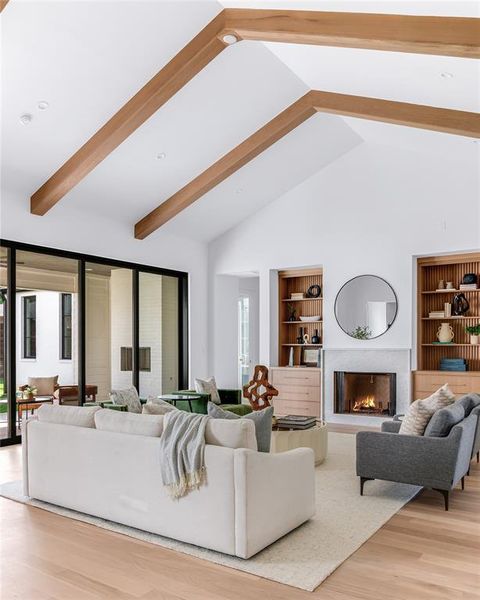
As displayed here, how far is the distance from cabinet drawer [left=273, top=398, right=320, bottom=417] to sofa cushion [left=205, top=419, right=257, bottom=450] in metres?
5.33

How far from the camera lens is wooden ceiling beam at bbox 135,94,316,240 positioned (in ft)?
22.2

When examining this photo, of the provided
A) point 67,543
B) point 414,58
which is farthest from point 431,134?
point 67,543

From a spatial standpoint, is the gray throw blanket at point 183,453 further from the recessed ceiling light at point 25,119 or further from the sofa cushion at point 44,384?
the sofa cushion at point 44,384

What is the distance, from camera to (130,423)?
3.77 m

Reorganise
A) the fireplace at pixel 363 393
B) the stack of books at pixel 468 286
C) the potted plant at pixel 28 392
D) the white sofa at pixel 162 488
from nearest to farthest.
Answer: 1. the white sofa at pixel 162 488
2. the potted plant at pixel 28 392
3. the stack of books at pixel 468 286
4. the fireplace at pixel 363 393

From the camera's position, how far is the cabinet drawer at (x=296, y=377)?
28.1 ft

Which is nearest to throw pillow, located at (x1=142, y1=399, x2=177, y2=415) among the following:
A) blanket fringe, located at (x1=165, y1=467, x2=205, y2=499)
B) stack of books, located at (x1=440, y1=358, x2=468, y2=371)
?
blanket fringe, located at (x1=165, y1=467, x2=205, y2=499)

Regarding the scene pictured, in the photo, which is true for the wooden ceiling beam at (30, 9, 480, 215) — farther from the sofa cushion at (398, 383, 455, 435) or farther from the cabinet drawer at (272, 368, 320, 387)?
the cabinet drawer at (272, 368, 320, 387)

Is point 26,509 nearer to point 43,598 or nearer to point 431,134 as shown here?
point 43,598

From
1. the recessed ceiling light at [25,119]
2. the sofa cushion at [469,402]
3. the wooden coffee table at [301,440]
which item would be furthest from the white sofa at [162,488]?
A: the recessed ceiling light at [25,119]

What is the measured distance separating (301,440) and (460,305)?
3667 mm

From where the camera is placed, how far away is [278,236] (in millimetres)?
9062

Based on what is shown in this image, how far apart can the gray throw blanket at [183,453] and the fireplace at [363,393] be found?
510cm

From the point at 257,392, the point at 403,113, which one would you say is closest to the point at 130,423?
the point at 257,392
